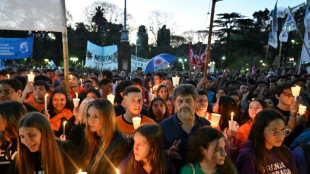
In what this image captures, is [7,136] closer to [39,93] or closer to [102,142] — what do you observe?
[102,142]

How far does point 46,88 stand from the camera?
15.9 feet

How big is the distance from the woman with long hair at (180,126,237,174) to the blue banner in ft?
27.0

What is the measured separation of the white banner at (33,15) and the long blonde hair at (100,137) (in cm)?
204

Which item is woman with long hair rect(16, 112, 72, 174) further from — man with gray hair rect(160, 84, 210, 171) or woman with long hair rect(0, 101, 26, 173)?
man with gray hair rect(160, 84, 210, 171)

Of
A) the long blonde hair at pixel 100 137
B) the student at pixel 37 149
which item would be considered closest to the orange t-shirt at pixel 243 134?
the long blonde hair at pixel 100 137

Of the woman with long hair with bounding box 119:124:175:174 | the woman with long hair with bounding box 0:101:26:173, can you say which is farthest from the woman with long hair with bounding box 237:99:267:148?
the woman with long hair with bounding box 0:101:26:173

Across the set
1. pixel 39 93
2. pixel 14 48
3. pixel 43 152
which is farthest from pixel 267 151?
pixel 14 48

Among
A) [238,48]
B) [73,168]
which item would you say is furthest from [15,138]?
[238,48]

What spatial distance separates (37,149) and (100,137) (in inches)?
27.2

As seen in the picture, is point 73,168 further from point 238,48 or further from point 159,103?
point 238,48

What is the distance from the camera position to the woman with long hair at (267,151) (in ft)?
8.91

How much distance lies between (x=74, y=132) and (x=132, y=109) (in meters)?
0.78

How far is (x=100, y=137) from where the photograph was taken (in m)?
2.98

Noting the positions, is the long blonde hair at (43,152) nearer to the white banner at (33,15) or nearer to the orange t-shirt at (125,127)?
the orange t-shirt at (125,127)
